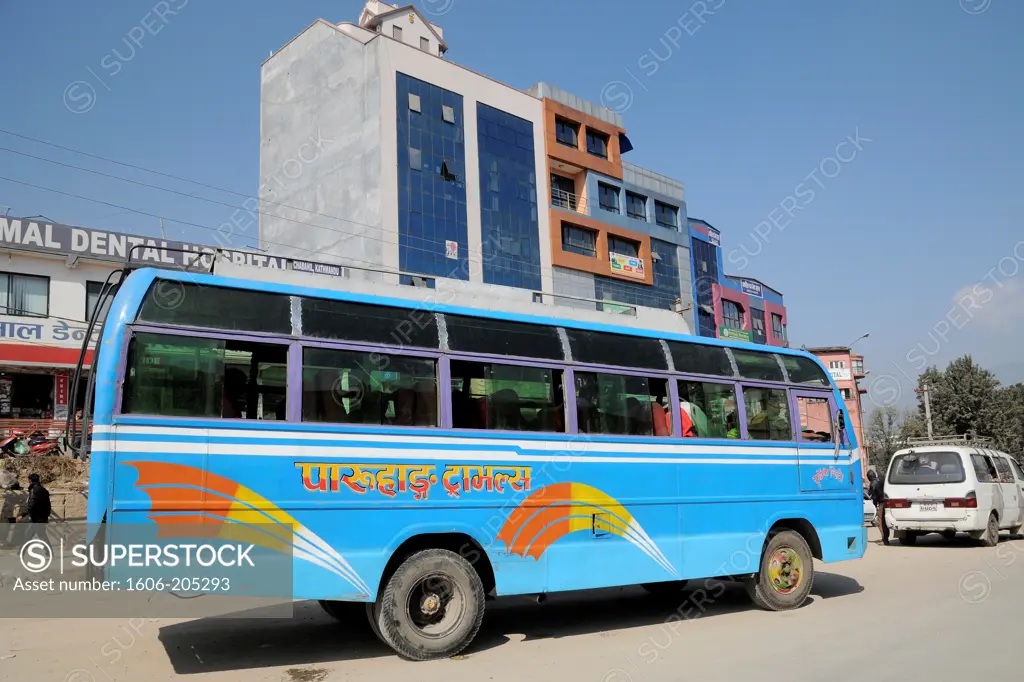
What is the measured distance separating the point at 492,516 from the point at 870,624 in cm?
429

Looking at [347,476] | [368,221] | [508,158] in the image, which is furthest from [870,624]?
[508,158]

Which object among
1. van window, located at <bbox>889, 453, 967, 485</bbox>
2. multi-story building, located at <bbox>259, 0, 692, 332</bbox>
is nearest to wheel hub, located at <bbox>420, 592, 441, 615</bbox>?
van window, located at <bbox>889, 453, 967, 485</bbox>

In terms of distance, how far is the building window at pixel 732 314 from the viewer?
186 ft

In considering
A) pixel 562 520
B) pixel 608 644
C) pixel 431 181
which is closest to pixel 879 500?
pixel 608 644

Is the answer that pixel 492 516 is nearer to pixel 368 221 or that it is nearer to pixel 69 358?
pixel 69 358

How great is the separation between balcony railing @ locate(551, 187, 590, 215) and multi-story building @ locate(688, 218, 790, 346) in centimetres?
1090

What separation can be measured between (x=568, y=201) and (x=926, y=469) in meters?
31.7

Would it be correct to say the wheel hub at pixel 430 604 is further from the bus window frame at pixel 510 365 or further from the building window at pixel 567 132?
the building window at pixel 567 132

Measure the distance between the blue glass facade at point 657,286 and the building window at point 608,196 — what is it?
3608 mm

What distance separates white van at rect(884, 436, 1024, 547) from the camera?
49.3 ft

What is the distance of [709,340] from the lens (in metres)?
9.47

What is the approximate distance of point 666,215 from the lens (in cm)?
5100

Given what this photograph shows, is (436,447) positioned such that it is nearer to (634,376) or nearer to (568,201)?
(634,376)

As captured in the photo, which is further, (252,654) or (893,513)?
(893,513)
